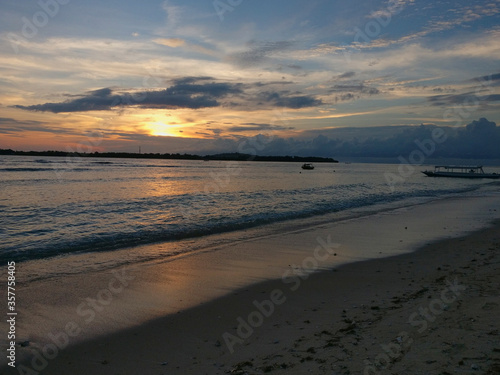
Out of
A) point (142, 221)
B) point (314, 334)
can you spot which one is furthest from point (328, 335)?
point (142, 221)

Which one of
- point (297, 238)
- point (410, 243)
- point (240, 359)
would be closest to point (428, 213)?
point (410, 243)

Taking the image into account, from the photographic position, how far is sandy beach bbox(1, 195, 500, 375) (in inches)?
184

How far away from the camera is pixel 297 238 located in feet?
50.4

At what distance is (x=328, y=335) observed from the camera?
18.6 feet

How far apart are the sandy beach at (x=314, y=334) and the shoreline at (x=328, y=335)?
15mm

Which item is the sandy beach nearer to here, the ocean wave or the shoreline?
the shoreline

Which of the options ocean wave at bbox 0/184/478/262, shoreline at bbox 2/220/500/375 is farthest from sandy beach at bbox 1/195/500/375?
ocean wave at bbox 0/184/478/262

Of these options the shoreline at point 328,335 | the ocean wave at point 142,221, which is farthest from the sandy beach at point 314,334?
the ocean wave at point 142,221

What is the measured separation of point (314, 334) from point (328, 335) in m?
0.24

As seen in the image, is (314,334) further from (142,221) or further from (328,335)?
(142,221)

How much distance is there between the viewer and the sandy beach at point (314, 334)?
15.3 ft

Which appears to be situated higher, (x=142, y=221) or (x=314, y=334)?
(x=314, y=334)

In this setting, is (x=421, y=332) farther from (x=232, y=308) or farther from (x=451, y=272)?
(x=451, y=272)

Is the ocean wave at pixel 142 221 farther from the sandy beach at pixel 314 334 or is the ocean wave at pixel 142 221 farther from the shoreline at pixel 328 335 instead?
the shoreline at pixel 328 335
